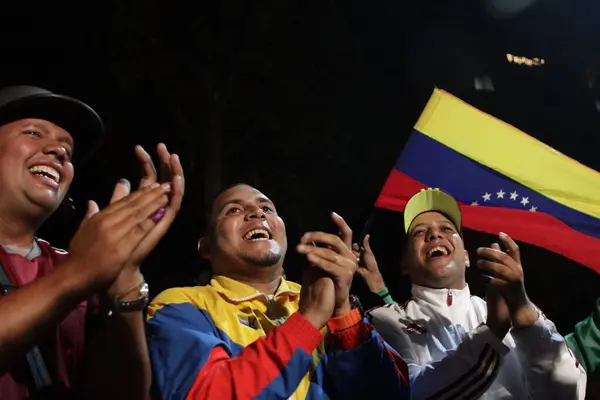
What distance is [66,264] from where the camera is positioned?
1526 millimetres

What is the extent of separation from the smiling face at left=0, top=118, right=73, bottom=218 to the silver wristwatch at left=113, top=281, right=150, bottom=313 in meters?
0.72

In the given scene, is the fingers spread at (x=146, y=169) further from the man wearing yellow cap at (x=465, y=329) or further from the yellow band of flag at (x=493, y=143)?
the yellow band of flag at (x=493, y=143)

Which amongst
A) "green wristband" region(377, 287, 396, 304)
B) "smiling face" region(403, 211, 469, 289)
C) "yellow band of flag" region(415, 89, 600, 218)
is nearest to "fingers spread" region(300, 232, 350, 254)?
"smiling face" region(403, 211, 469, 289)

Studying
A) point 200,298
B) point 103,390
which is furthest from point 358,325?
point 103,390

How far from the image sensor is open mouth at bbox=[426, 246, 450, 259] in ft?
11.9

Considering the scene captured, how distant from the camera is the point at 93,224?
1.57 meters

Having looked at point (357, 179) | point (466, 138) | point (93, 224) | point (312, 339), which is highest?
point (466, 138)

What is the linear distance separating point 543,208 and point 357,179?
8.22 m

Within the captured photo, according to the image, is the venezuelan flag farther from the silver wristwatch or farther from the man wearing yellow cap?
the silver wristwatch

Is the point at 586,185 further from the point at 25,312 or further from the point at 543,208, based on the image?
the point at 25,312

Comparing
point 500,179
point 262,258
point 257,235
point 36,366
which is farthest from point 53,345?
point 500,179

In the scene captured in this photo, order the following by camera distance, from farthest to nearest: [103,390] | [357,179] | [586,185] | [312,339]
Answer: [357,179], [586,185], [312,339], [103,390]

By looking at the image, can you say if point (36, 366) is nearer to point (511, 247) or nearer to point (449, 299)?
point (511, 247)

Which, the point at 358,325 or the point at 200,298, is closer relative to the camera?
the point at 358,325
